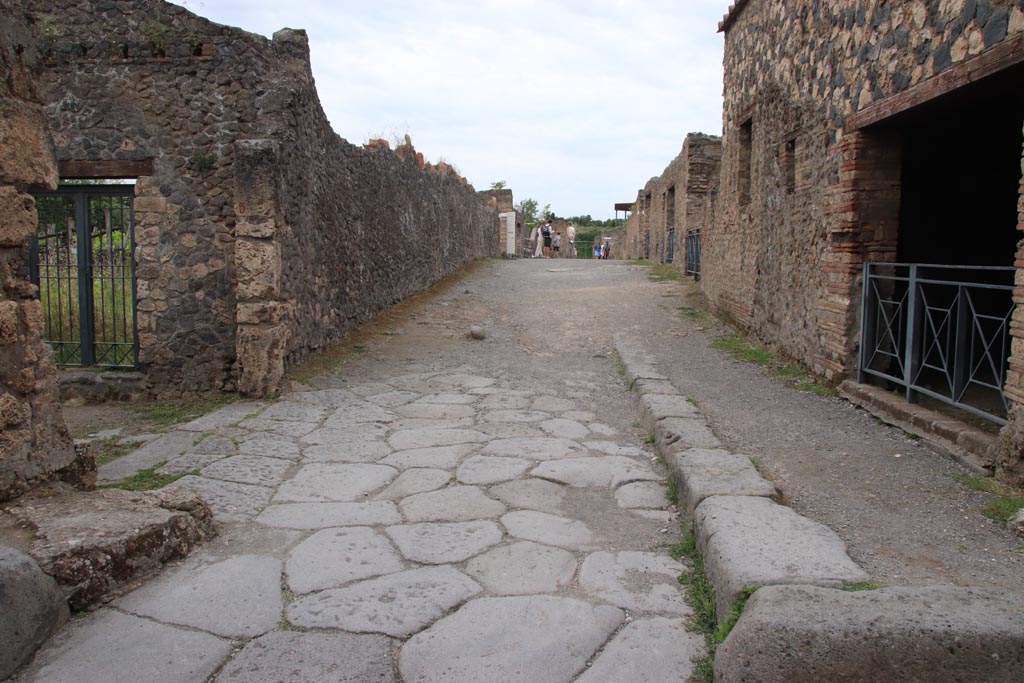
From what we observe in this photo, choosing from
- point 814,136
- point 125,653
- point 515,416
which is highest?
point 814,136

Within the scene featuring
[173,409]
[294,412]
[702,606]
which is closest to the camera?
[702,606]

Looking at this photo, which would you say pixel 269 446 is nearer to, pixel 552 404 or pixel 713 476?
pixel 552 404

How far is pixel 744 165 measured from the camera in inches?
391

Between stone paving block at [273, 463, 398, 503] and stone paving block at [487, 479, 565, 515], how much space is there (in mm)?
674

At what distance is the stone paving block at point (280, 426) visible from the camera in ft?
17.6

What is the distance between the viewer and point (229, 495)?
3959 mm

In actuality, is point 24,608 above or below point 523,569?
above

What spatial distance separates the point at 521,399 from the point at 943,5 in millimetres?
4041

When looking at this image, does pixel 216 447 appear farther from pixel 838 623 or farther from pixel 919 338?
pixel 919 338

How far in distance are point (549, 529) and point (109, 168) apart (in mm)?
5434

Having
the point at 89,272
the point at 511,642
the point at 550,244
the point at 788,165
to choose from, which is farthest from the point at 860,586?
the point at 550,244

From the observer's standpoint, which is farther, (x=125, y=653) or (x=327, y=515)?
(x=327, y=515)

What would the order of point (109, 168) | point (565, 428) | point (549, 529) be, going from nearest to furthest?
point (549, 529), point (565, 428), point (109, 168)

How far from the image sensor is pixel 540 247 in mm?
30578
